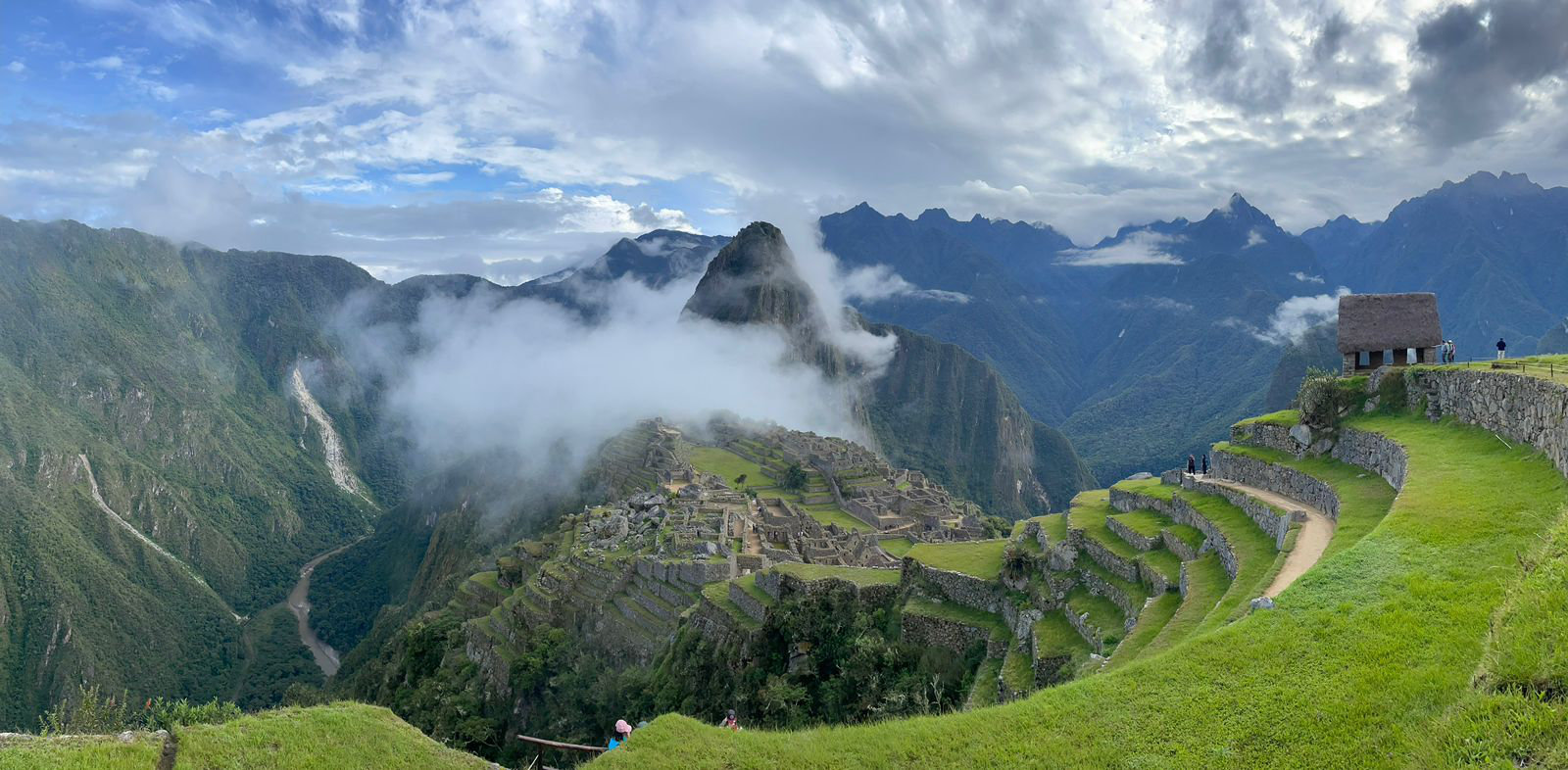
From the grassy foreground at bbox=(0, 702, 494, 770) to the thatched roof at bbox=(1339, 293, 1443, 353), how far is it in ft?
98.9

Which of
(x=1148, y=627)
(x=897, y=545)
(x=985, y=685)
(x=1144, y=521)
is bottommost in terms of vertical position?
(x=897, y=545)

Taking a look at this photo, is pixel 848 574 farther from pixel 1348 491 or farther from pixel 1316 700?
pixel 1316 700

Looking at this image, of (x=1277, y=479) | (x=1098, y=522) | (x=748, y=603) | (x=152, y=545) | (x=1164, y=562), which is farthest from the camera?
(x=152, y=545)

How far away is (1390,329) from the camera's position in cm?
2902

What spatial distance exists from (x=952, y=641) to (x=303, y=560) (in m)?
211

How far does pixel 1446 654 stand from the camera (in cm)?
1020

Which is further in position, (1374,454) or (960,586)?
(960,586)

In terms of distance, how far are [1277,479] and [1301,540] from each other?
8.24 meters

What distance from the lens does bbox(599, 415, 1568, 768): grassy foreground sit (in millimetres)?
8938

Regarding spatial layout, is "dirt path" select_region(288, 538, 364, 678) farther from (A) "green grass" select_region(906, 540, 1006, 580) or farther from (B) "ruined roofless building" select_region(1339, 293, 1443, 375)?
(B) "ruined roofless building" select_region(1339, 293, 1443, 375)

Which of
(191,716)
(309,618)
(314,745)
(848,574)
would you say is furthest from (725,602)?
(309,618)

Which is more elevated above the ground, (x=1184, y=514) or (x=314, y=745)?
(x=1184, y=514)

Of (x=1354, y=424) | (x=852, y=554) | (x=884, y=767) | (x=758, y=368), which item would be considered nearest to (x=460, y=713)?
(x=852, y=554)

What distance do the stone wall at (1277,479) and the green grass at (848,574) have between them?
1168 cm
